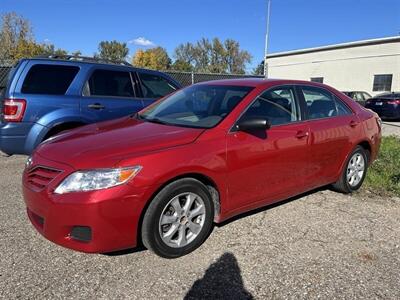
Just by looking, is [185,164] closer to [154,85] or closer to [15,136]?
[15,136]

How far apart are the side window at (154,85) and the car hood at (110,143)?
3.08 meters

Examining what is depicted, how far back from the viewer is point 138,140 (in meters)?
3.43

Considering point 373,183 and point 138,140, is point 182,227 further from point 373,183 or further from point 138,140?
point 373,183

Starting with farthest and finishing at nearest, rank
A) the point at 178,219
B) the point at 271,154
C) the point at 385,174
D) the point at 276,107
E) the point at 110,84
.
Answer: the point at 110,84
the point at 385,174
the point at 276,107
the point at 271,154
the point at 178,219

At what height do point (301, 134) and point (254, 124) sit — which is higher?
point (254, 124)

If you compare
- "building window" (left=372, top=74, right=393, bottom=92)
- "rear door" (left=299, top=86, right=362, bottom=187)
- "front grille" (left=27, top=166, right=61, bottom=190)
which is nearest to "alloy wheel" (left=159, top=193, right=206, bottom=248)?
"front grille" (left=27, top=166, right=61, bottom=190)

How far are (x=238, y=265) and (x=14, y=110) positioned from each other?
12.7 feet

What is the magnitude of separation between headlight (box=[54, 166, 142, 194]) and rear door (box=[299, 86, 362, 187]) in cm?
242

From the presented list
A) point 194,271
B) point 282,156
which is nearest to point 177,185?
point 194,271

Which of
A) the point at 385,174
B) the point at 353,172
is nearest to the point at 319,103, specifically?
the point at 353,172

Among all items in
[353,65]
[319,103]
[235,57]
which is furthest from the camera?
[235,57]

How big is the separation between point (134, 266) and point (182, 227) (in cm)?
53

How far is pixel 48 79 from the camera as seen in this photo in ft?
19.1

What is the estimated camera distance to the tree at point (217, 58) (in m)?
77.5
